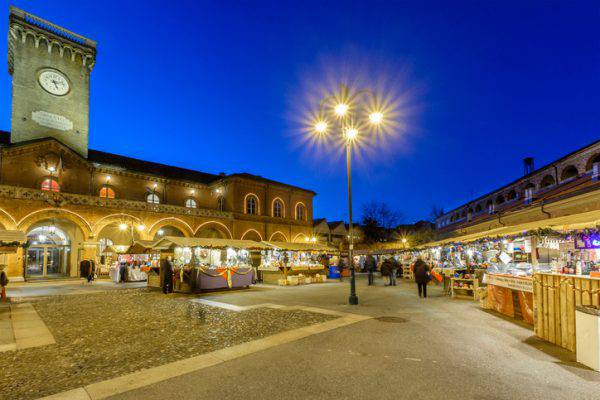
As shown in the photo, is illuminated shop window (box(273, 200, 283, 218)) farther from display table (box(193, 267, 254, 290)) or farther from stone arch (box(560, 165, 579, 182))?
stone arch (box(560, 165, 579, 182))

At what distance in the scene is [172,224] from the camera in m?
28.5

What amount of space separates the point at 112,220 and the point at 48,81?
1279cm

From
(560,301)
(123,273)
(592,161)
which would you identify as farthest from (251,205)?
(560,301)

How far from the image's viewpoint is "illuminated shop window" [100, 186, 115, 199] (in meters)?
27.3

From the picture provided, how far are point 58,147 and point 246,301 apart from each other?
21.5 metres

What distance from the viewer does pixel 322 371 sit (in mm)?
4977

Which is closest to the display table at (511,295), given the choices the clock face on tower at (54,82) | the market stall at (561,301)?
the market stall at (561,301)

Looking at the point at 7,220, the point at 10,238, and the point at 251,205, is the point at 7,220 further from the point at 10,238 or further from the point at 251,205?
the point at 251,205

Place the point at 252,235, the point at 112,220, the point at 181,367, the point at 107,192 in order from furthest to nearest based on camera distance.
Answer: the point at 252,235
the point at 107,192
the point at 112,220
the point at 181,367

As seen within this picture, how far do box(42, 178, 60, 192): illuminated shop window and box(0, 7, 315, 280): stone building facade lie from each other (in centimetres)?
6

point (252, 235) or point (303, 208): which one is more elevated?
point (303, 208)

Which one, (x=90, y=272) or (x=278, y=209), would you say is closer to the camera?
(x=90, y=272)

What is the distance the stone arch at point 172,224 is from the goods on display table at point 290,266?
27.7ft

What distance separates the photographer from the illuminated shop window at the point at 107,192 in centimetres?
2734
